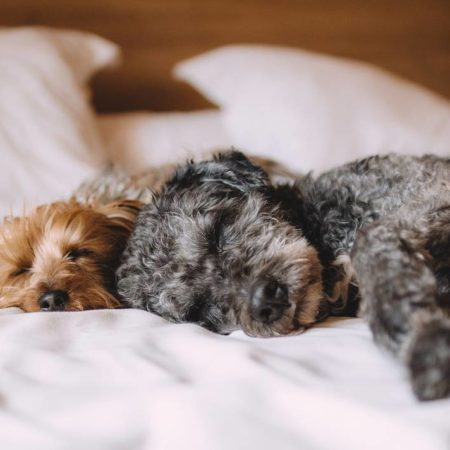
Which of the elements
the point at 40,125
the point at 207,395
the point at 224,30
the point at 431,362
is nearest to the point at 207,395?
the point at 207,395

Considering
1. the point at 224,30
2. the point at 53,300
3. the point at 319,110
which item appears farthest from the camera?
the point at 224,30

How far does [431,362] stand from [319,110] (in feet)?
6.48

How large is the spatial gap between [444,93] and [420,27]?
0.46 m

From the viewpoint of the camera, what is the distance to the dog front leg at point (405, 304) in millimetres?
1086

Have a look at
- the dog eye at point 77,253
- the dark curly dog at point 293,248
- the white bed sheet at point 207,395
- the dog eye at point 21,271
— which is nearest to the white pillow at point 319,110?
the dark curly dog at point 293,248

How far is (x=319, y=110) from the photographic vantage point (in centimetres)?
290

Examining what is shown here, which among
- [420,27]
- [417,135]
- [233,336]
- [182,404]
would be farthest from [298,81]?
[182,404]

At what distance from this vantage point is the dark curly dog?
4.43ft

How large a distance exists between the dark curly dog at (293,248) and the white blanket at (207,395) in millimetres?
128

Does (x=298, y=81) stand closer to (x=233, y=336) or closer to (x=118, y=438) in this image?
(x=233, y=336)

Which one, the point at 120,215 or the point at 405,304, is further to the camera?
the point at 120,215

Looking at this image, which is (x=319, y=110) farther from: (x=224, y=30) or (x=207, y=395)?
(x=207, y=395)

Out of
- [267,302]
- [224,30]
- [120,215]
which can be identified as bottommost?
[120,215]

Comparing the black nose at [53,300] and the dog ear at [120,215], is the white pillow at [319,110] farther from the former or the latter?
the black nose at [53,300]
